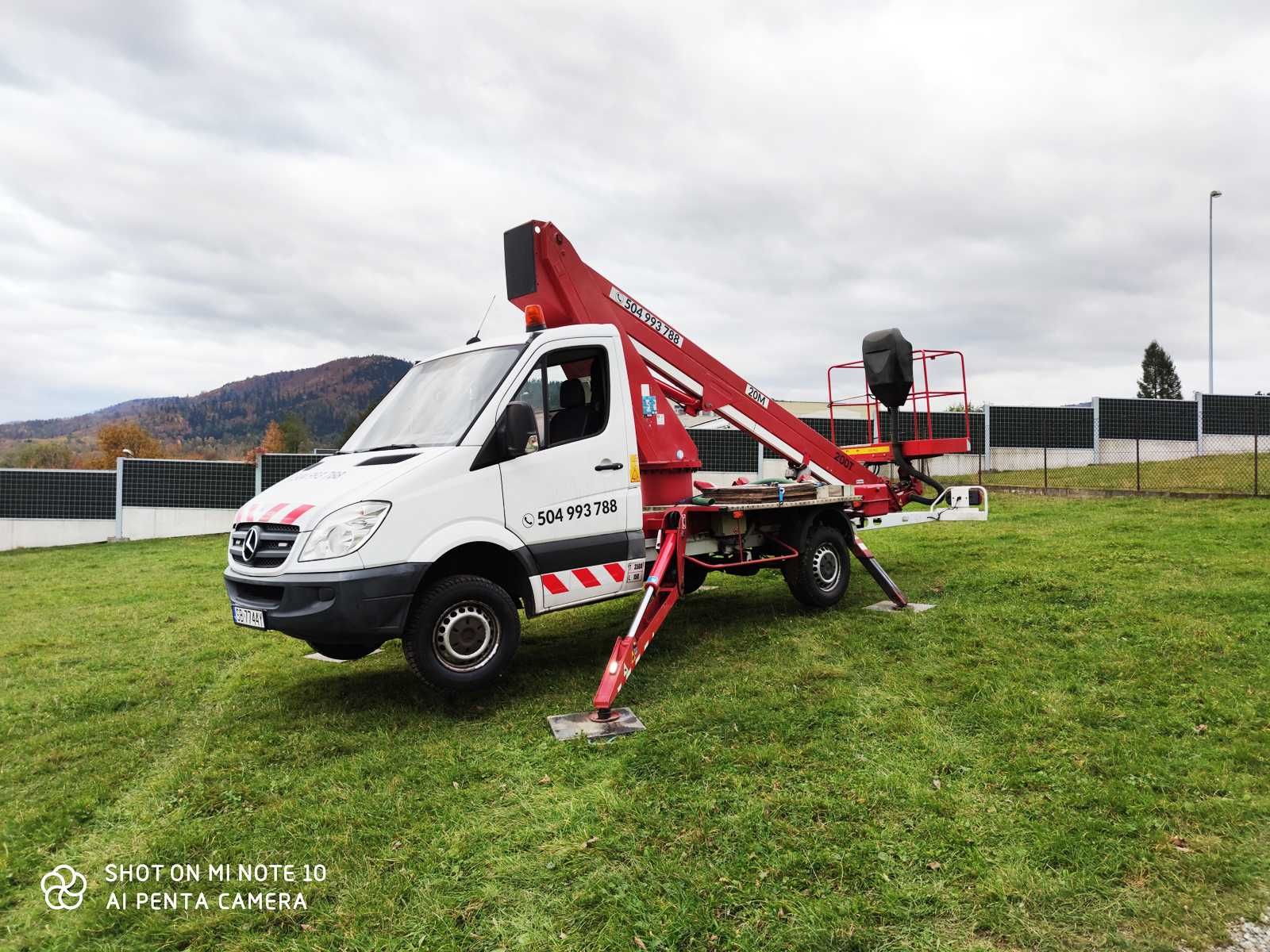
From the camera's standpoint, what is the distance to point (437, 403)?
593cm

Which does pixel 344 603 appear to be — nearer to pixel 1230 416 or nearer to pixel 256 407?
pixel 1230 416

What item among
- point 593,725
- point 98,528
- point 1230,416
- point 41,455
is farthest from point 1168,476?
point 41,455

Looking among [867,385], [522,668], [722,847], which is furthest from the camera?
[867,385]

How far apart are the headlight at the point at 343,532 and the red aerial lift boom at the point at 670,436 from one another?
1816 millimetres

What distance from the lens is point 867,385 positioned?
361 inches

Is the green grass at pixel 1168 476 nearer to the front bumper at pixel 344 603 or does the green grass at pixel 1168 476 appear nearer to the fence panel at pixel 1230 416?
the fence panel at pixel 1230 416

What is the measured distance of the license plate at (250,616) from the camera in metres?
4.99

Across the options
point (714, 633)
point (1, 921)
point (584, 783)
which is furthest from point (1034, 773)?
point (1, 921)

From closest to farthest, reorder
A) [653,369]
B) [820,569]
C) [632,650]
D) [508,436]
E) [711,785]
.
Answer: [711,785], [508,436], [632,650], [653,369], [820,569]

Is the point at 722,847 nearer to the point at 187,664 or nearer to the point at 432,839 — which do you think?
the point at 432,839

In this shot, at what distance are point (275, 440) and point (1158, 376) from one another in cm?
9712

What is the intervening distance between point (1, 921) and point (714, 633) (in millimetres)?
5286

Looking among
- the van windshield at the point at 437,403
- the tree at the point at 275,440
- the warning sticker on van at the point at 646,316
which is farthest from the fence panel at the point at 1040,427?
the tree at the point at 275,440

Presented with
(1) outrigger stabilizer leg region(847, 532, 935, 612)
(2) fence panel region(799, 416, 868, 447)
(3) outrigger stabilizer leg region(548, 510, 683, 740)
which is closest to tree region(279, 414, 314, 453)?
(2) fence panel region(799, 416, 868, 447)
